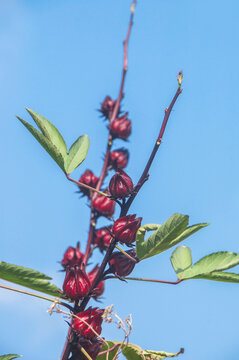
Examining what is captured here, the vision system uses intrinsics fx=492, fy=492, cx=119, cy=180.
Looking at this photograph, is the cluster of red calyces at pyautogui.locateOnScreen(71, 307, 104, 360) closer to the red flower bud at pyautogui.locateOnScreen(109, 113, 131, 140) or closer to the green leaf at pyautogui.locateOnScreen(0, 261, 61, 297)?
the green leaf at pyautogui.locateOnScreen(0, 261, 61, 297)

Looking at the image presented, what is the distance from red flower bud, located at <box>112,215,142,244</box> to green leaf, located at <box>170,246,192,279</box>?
6.8 inches

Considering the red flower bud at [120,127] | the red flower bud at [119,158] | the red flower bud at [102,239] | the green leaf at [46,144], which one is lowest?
the red flower bud at [102,239]

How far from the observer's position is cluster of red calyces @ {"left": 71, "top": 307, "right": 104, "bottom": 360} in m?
1.76

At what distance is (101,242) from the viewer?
2799mm

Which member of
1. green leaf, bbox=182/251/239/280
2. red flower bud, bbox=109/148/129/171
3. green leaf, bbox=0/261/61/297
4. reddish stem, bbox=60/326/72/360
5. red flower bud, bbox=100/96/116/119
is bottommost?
reddish stem, bbox=60/326/72/360

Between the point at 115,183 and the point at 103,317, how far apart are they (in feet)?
1.66

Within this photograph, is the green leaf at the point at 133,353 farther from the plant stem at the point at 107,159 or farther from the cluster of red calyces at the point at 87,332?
the plant stem at the point at 107,159

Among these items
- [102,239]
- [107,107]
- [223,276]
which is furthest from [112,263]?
[107,107]

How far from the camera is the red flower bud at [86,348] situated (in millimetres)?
1767

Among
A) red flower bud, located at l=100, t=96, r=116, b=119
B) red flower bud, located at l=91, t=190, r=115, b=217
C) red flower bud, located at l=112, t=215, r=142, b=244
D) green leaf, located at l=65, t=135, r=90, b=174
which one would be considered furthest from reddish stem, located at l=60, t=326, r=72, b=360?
red flower bud, located at l=100, t=96, r=116, b=119

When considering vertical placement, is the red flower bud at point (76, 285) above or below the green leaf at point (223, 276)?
below

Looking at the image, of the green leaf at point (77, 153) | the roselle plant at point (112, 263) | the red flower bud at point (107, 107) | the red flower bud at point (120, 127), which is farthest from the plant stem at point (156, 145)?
the red flower bud at point (107, 107)

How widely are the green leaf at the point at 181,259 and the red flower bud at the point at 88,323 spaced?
329 millimetres

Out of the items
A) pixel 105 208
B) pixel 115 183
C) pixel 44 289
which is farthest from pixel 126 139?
pixel 44 289
